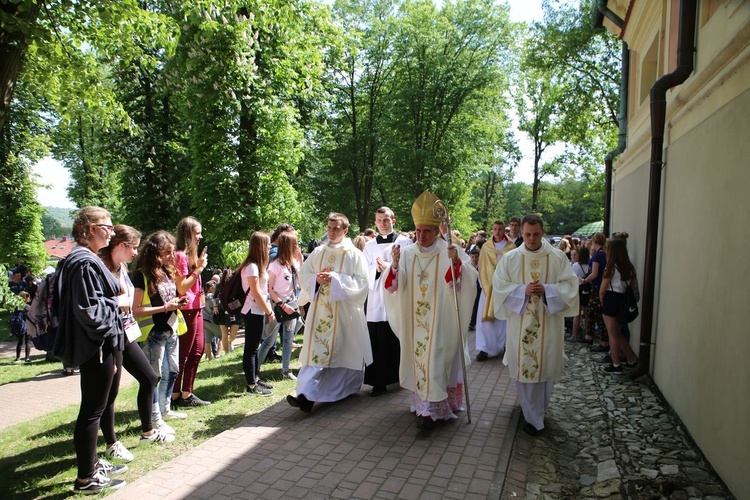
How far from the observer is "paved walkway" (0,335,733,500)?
12.3ft

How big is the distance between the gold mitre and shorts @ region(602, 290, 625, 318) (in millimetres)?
3252

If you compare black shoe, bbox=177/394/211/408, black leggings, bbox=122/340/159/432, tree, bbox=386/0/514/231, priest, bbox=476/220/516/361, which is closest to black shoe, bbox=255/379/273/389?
black shoe, bbox=177/394/211/408

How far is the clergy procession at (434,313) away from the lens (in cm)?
489

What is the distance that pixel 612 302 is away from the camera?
692cm

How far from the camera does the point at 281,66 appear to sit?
12641mm

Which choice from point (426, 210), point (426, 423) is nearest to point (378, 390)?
point (426, 423)

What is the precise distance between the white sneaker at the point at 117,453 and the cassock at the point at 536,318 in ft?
11.2

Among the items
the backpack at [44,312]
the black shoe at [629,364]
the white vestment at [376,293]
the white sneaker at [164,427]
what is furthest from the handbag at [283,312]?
the black shoe at [629,364]

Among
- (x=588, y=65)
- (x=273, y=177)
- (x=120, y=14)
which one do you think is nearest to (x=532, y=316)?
(x=120, y=14)

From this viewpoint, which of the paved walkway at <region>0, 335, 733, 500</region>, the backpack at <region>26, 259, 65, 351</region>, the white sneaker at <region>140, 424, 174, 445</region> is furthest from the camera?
the white sneaker at <region>140, 424, 174, 445</region>

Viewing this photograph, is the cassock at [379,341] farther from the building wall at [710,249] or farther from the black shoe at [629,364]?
the black shoe at [629,364]

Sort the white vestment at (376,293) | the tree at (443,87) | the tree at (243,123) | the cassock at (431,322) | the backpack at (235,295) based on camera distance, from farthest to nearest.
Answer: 1. the tree at (443,87)
2. the tree at (243,123)
3. the white vestment at (376,293)
4. the backpack at (235,295)
5. the cassock at (431,322)

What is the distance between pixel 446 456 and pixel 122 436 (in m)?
2.91

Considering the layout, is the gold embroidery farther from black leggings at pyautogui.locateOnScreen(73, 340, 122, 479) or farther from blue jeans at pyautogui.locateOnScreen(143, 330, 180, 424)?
black leggings at pyautogui.locateOnScreen(73, 340, 122, 479)
